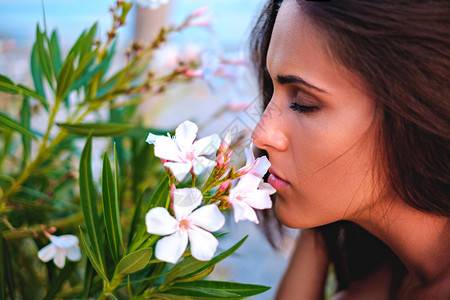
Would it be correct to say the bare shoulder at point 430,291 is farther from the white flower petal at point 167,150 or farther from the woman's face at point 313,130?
the white flower petal at point 167,150

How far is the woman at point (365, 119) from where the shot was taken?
27.2 inches

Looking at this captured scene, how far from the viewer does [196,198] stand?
58 cm

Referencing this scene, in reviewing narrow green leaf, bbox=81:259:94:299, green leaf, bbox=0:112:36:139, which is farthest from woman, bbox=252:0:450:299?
green leaf, bbox=0:112:36:139

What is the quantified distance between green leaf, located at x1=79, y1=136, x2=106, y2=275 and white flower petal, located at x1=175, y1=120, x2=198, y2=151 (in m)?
0.15

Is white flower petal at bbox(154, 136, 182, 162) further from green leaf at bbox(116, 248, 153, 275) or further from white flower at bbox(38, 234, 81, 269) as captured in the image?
white flower at bbox(38, 234, 81, 269)

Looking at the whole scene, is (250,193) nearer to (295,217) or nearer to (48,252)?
(295,217)

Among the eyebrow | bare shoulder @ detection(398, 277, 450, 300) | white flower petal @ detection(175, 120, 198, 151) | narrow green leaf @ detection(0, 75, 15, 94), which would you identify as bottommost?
bare shoulder @ detection(398, 277, 450, 300)

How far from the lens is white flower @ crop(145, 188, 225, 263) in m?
0.56

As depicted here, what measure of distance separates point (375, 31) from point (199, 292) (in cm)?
46

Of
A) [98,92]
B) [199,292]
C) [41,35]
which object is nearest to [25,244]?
[98,92]

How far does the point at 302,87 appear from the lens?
2.43 ft

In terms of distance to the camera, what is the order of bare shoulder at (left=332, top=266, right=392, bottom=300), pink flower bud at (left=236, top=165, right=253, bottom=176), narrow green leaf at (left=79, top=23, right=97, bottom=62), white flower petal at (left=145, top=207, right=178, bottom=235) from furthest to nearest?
1. bare shoulder at (left=332, top=266, right=392, bottom=300)
2. narrow green leaf at (left=79, top=23, right=97, bottom=62)
3. pink flower bud at (left=236, top=165, right=253, bottom=176)
4. white flower petal at (left=145, top=207, right=178, bottom=235)

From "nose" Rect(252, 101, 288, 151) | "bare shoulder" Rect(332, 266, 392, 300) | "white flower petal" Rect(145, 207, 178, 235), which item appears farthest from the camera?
"bare shoulder" Rect(332, 266, 392, 300)

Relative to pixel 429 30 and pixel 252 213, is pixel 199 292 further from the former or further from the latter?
pixel 429 30
